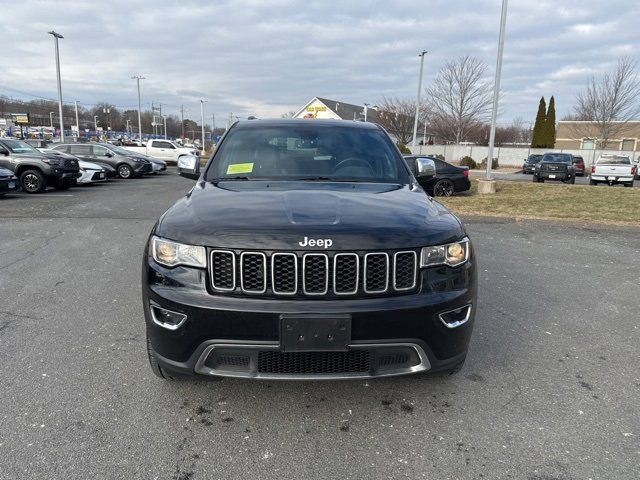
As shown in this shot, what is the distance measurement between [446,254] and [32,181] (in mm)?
15004

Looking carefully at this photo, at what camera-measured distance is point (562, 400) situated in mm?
2965

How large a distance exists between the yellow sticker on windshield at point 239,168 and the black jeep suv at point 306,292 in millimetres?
1037

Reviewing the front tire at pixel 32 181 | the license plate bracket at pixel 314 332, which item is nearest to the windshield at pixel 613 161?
the front tire at pixel 32 181

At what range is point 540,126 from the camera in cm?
5056

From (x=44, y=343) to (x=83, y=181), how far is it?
50.5 ft

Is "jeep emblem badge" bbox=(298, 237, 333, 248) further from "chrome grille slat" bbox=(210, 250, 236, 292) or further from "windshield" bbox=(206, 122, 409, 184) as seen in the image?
"windshield" bbox=(206, 122, 409, 184)

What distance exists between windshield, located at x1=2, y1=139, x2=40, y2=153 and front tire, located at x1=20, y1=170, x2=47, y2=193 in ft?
3.42

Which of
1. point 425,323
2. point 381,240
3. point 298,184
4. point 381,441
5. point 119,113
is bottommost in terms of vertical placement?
point 381,441

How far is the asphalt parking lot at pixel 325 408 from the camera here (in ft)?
7.65

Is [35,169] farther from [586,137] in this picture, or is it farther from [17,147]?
[586,137]

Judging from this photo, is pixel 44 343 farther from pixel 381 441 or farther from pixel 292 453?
pixel 381 441

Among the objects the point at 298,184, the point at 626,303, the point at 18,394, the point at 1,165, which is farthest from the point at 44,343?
the point at 1,165

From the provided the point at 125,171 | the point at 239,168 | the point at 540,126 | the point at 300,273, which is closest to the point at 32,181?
the point at 125,171

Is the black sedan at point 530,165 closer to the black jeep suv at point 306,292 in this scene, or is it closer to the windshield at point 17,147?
the windshield at point 17,147
